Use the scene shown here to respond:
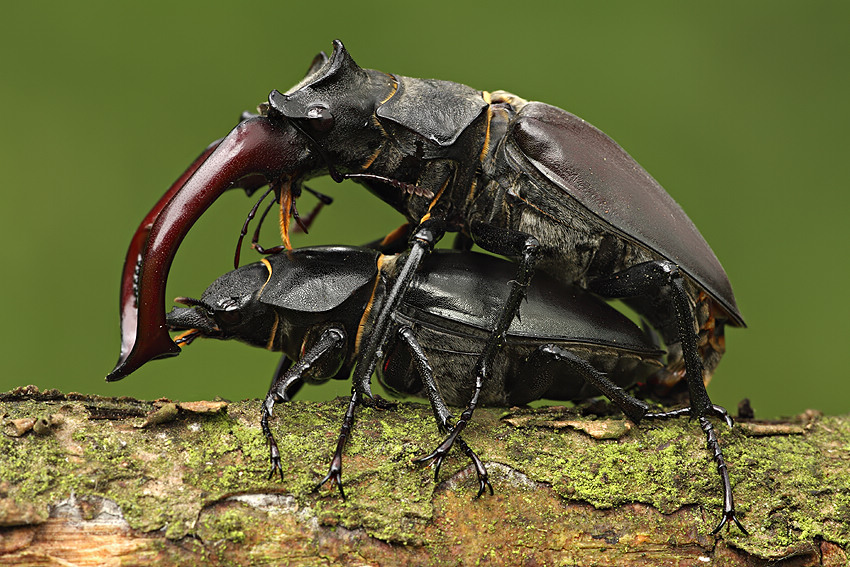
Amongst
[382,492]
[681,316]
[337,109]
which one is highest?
[337,109]

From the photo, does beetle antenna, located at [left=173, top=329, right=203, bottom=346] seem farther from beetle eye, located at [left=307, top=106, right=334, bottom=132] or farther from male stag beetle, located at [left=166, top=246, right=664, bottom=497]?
beetle eye, located at [left=307, top=106, right=334, bottom=132]

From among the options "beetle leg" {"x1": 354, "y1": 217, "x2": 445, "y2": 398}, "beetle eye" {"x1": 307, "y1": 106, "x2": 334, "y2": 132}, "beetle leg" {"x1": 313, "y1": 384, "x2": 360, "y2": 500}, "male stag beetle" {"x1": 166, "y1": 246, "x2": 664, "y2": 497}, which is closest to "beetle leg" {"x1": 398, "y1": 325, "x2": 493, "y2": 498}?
"male stag beetle" {"x1": 166, "y1": 246, "x2": 664, "y2": 497}

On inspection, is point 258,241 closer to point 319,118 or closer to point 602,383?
point 319,118

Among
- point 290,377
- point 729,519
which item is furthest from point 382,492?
point 729,519

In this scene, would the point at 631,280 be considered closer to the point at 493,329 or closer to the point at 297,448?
the point at 493,329

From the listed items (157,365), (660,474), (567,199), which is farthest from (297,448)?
(157,365)

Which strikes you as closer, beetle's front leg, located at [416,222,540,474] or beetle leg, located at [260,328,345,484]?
beetle leg, located at [260,328,345,484]

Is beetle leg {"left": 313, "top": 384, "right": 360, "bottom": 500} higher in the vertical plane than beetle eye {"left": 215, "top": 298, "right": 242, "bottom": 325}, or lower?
lower
